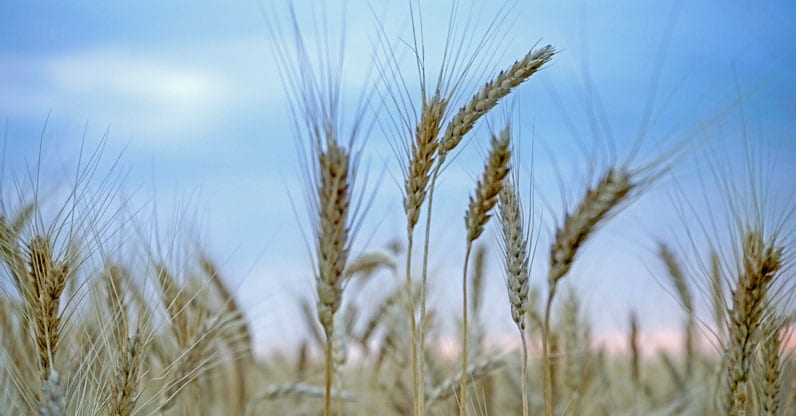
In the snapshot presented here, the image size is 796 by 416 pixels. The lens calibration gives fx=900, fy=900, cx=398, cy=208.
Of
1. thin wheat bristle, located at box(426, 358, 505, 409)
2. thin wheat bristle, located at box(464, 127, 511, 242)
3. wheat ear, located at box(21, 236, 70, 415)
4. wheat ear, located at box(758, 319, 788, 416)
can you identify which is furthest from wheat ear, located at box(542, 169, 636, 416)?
wheat ear, located at box(21, 236, 70, 415)

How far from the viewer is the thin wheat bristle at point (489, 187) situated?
6.32ft

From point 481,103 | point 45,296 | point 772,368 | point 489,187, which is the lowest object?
point 772,368

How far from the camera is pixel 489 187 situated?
195 centimetres

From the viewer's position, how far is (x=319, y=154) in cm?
182

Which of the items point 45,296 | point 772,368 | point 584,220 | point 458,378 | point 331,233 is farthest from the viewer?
point 458,378

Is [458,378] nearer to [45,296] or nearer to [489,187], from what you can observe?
[489,187]

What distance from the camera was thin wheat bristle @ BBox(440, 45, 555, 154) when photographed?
2057mm

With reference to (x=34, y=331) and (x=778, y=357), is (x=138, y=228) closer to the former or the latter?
(x=34, y=331)

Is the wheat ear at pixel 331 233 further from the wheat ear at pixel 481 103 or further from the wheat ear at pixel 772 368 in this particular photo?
the wheat ear at pixel 772 368

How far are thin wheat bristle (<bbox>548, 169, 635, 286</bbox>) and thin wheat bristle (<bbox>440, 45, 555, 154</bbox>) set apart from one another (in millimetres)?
Answer: 323

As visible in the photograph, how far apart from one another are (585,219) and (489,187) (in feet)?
0.71

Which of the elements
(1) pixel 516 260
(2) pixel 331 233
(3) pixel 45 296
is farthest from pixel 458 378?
(3) pixel 45 296

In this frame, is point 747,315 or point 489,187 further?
point 747,315

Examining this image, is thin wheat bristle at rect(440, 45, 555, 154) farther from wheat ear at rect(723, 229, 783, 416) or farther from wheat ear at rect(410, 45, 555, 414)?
wheat ear at rect(723, 229, 783, 416)
